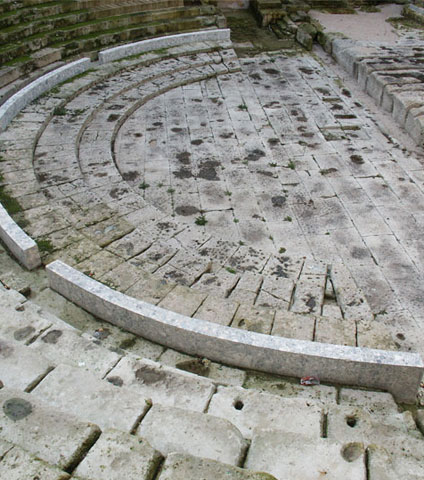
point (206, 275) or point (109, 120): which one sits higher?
point (109, 120)

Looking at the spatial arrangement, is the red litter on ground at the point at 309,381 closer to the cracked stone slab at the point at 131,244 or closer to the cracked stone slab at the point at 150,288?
the cracked stone slab at the point at 150,288

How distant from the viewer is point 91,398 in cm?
326

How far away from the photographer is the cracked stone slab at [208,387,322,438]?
3402 millimetres

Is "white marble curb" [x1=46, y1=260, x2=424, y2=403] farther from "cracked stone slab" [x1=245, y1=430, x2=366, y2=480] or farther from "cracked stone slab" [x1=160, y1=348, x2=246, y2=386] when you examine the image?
"cracked stone slab" [x1=245, y1=430, x2=366, y2=480]

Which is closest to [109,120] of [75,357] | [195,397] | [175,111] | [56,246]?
[175,111]

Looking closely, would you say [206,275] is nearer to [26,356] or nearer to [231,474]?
[26,356]

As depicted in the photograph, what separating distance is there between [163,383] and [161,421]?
763mm

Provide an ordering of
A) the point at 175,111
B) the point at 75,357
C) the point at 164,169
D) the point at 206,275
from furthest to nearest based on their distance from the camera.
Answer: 1. the point at 175,111
2. the point at 164,169
3. the point at 206,275
4. the point at 75,357

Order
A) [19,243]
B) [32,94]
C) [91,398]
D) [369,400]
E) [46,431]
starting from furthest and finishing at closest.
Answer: [32,94]
[19,243]
[369,400]
[91,398]
[46,431]

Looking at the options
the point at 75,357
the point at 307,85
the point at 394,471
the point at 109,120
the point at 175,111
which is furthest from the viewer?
the point at 307,85

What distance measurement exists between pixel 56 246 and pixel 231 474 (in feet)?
11.6

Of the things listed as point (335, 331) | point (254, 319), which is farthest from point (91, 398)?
point (335, 331)

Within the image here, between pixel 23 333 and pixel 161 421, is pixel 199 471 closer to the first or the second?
pixel 161 421

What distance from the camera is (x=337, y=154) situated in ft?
25.9
